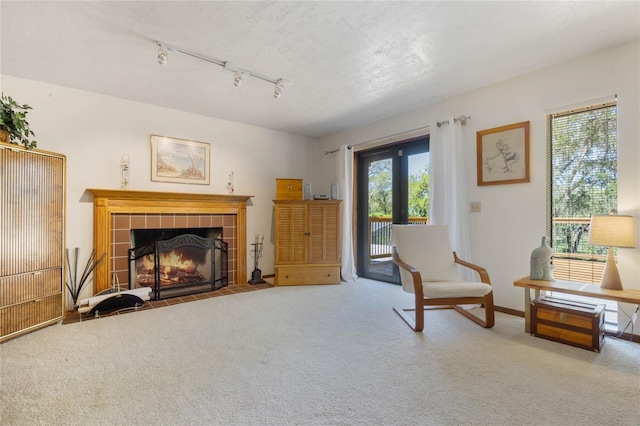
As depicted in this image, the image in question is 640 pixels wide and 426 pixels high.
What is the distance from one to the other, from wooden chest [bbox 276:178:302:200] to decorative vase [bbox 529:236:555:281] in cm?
317

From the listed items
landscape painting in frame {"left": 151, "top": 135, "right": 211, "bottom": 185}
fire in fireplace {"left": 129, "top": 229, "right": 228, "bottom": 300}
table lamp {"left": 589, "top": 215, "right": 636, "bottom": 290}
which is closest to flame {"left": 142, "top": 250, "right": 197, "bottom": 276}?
fire in fireplace {"left": 129, "top": 229, "right": 228, "bottom": 300}

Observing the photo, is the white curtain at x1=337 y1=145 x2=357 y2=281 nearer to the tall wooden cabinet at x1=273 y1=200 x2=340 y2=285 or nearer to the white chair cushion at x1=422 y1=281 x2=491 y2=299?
the tall wooden cabinet at x1=273 y1=200 x2=340 y2=285

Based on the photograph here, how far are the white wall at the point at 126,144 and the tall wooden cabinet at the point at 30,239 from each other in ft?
2.12

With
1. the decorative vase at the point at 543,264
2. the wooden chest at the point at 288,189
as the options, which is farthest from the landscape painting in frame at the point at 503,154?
the wooden chest at the point at 288,189

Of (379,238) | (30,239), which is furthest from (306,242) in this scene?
(30,239)

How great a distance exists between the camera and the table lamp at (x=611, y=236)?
7.36 ft

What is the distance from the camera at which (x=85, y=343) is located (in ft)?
7.82

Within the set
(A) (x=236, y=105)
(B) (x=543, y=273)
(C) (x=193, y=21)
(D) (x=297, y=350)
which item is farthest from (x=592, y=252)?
(A) (x=236, y=105)

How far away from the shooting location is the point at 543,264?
262cm

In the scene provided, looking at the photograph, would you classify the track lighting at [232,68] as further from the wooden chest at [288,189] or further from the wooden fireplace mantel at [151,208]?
the wooden fireplace mantel at [151,208]

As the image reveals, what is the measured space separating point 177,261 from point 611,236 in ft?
15.2

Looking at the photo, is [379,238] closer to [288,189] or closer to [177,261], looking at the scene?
[288,189]

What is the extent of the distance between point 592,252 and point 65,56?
5.13 meters

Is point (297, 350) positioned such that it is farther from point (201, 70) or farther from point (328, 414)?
point (201, 70)
